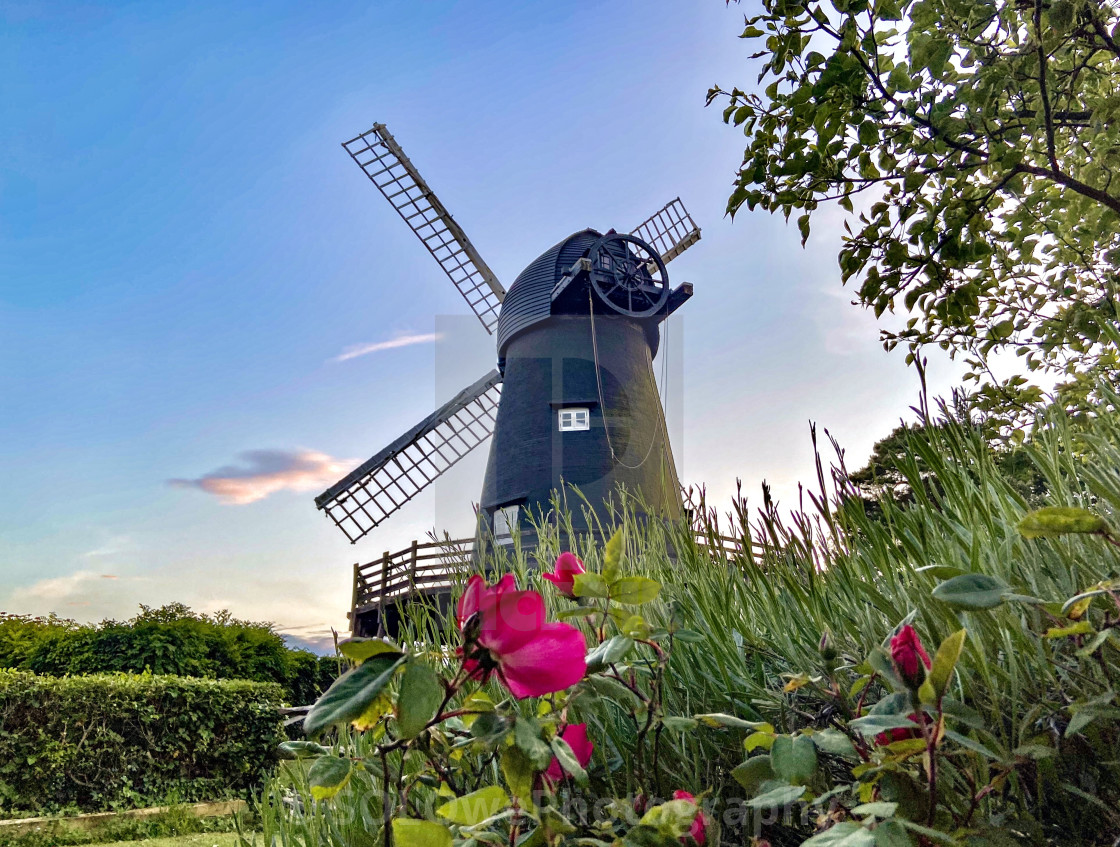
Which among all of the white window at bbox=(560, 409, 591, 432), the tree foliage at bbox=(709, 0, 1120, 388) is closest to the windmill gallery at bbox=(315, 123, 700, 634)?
the white window at bbox=(560, 409, 591, 432)

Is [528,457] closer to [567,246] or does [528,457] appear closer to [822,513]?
[567,246]

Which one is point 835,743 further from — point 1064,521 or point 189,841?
point 189,841

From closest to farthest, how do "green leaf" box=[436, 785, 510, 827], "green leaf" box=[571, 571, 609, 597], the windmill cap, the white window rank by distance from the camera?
1. "green leaf" box=[436, 785, 510, 827]
2. "green leaf" box=[571, 571, 609, 597]
3. the white window
4. the windmill cap

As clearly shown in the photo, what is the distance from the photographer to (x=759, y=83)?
2855 millimetres

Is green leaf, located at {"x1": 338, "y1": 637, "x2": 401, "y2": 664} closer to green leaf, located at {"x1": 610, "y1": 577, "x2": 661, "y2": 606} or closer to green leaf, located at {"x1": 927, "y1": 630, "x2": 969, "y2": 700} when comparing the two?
green leaf, located at {"x1": 610, "y1": 577, "x2": 661, "y2": 606}

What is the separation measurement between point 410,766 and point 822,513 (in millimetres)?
1066

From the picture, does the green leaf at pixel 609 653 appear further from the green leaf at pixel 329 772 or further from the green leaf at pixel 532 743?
the green leaf at pixel 329 772

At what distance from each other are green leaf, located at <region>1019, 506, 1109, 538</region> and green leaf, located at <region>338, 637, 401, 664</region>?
737 millimetres

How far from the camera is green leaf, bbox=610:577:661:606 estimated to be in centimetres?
105

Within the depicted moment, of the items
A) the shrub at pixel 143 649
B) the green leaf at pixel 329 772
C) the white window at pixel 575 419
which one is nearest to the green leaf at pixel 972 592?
the green leaf at pixel 329 772

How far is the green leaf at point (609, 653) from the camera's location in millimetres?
970

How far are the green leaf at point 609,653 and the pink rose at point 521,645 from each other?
0.38 feet

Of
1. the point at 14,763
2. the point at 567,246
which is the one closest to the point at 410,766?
the point at 14,763

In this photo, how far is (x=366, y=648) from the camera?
0.78 metres
